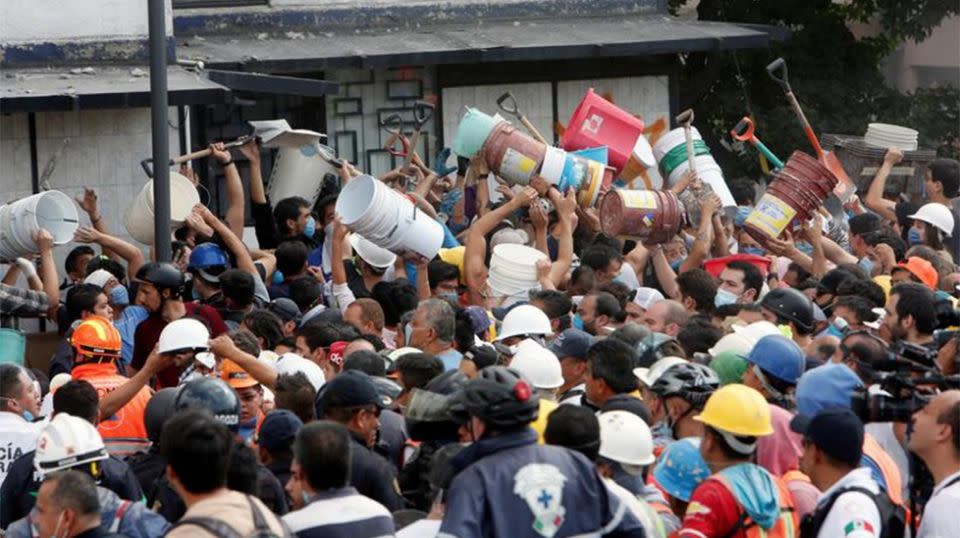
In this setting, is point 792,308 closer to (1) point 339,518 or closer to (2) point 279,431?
(2) point 279,431

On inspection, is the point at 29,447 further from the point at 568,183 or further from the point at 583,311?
the point at 568,183

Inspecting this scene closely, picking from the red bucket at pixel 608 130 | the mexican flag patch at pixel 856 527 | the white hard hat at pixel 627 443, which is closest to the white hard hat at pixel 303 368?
the white hard hat at pixel 627 443

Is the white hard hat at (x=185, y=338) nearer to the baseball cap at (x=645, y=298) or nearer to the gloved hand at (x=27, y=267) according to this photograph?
the baseball cap at (x=645, y=298)

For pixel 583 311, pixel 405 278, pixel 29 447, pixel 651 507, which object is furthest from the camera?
pixel 405 278

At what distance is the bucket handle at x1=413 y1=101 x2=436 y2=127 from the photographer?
52.2ft

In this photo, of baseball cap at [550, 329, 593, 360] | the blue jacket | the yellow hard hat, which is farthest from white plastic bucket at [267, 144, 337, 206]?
the blue jacket

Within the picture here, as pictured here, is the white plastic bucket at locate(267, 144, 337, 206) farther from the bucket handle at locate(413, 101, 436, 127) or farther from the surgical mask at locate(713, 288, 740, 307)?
the surgical mask at locate(713, 288, 740, 307)

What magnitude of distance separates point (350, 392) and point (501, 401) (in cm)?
141

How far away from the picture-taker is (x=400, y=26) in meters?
17.8

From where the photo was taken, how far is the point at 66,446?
7051 mm

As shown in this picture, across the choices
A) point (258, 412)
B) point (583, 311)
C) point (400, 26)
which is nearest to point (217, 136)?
point (400, 26)

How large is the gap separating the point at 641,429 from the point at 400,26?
1094 centimetres

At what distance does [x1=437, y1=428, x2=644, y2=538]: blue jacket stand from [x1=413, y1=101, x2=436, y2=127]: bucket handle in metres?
9.19

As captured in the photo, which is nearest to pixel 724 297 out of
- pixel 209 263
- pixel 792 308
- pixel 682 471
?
pixel 792 308
